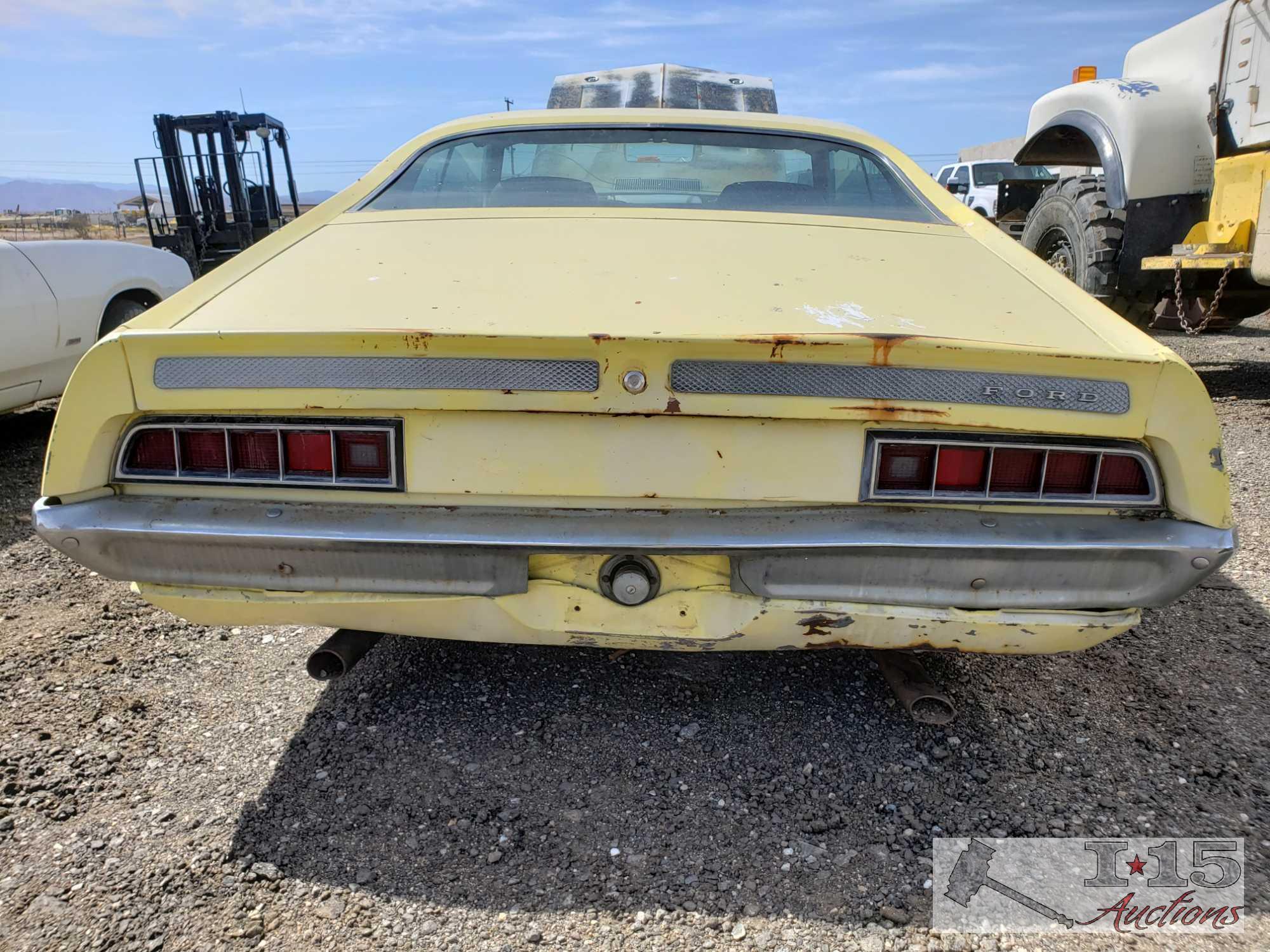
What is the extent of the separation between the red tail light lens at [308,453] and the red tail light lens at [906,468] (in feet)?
3.70

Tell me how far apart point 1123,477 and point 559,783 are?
4.56 feet

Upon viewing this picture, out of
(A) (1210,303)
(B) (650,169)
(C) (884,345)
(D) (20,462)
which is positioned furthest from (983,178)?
(C) (884,345)

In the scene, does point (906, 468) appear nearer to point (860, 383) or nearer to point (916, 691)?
point (860, 383)

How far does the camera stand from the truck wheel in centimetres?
561

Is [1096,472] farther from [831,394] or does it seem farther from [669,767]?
[669,767]

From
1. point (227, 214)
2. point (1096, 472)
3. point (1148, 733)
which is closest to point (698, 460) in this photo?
point (1096, 472)

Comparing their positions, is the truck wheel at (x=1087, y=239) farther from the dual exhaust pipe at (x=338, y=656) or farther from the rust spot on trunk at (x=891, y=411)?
the dual exhaust pipe at (x=338, y=656)

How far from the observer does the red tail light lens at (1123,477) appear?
66.7 inches

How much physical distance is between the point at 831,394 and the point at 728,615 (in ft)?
1.68

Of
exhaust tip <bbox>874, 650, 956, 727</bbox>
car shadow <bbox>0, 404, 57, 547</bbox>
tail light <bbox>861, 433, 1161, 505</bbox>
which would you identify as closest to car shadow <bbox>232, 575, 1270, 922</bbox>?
exhaust tip <bbox>874, 650, 956, 727</bbox>

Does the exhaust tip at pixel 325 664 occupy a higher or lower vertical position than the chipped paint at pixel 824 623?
lower

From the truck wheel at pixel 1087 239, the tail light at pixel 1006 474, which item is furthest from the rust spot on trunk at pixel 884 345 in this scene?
the truck wheel at pixel 1087 239

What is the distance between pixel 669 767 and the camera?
2018 mm

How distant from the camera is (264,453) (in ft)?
5.74
